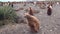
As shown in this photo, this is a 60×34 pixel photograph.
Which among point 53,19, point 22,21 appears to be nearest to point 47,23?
point 53,19

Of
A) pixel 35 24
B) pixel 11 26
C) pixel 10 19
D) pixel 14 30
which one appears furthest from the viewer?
pixel 10 19

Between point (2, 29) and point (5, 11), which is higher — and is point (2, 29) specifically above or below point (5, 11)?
below

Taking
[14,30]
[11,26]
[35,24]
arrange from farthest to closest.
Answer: [11,26], [14,30], [35,24]

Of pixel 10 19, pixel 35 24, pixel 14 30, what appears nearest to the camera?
pixel 35 24

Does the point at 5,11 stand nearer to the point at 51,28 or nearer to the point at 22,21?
the point at 22,21

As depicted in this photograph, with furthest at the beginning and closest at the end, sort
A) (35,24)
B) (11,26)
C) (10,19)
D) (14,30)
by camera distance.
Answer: (10,19) → (11,26) → (14,30) → (35,24)

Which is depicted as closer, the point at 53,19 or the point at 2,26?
the point at 2,26

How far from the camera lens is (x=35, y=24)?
3715 millimetres

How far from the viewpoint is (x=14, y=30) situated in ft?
13.6

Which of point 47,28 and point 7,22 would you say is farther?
point 7,22

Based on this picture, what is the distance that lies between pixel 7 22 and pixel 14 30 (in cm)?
60

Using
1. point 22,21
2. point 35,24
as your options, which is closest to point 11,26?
point 22,21

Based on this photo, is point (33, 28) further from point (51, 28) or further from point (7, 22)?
point (7, 22)

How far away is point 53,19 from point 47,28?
888 millimetres
